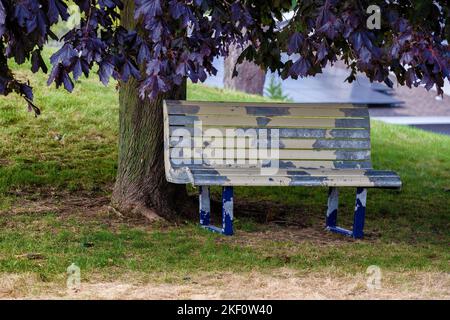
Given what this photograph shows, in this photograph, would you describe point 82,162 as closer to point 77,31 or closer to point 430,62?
point 77,31

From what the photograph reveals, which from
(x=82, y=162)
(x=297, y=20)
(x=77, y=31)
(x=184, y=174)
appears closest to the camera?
(x=77, y=31)

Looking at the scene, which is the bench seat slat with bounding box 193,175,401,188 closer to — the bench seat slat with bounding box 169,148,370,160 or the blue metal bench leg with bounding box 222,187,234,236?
the blue metal bench leg with bounding box 222,187,234,236

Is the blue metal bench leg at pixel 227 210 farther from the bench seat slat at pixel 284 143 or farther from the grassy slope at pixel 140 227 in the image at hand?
the bench seat slat at pixel 284 143

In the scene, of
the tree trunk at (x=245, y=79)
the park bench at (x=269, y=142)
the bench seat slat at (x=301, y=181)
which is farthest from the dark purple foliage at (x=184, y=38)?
the tree trunk at (x=245, y=79)

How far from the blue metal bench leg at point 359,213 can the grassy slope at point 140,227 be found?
0.49ft

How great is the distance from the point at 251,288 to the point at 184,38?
68.5 inches

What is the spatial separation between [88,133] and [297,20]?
517cm

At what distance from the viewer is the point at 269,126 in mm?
8070

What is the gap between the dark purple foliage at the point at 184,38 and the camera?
19.0 ft

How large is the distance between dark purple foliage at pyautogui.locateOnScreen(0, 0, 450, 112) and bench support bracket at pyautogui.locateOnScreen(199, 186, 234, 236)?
1.24 metres

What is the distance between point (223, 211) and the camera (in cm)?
767

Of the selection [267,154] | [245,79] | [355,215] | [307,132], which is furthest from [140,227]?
[245,79]

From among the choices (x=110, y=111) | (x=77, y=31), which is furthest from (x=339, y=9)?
(x=110, y=111)

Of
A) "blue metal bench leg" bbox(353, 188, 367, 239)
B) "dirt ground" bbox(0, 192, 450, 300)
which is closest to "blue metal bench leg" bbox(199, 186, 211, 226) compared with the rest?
"blue metal bench leg" bbox(353, 188, 367, 239)
